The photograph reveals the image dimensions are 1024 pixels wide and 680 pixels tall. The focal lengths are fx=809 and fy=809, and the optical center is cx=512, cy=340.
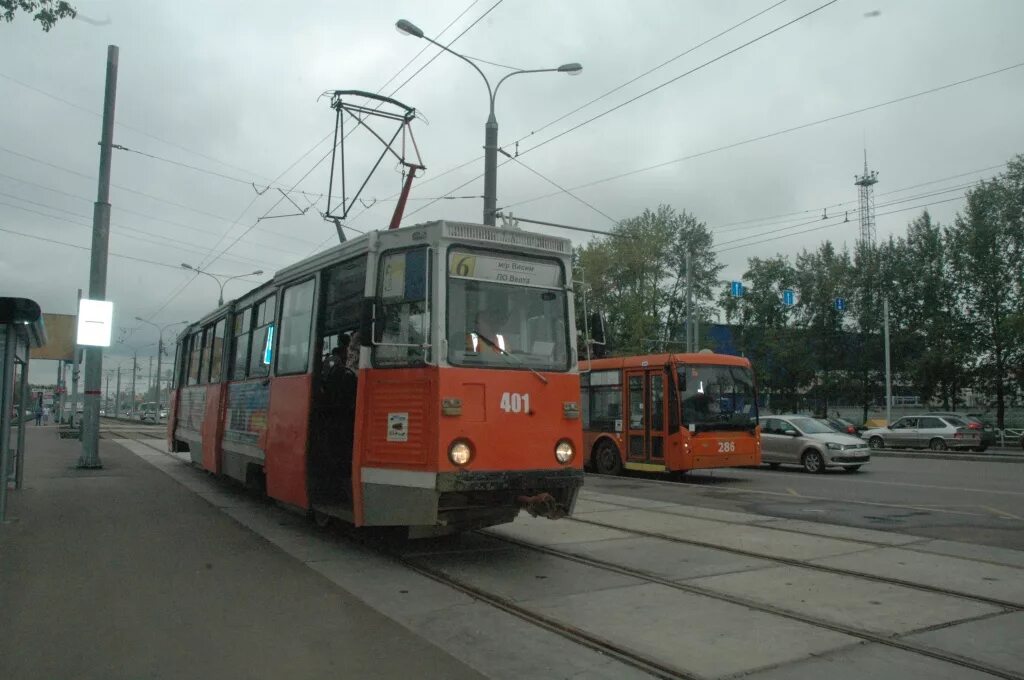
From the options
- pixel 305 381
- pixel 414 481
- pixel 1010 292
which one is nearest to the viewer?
pixel 414 481

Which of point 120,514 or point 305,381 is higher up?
point 305,381

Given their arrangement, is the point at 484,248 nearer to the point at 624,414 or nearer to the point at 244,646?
the point at 244,646

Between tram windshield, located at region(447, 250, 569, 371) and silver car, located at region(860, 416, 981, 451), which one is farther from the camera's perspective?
silver car, located at region(860, 416, 981, 451)

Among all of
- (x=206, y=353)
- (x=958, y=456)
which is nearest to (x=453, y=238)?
(x=206, y=353)

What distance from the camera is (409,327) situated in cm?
778

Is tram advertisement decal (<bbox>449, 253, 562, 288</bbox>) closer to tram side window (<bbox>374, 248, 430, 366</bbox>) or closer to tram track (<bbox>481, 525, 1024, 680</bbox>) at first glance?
tram side window (<bbox>374, 248, 430, 366</bbox>)

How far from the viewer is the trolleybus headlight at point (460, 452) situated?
7344mm

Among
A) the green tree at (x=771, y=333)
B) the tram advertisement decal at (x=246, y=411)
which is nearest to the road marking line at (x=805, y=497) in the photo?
the tram advertisement decal at (x=246, y=411)

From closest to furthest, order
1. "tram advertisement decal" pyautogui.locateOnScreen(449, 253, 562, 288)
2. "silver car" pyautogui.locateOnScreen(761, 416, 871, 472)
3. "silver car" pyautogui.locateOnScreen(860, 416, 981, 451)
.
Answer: "tram advertisement decal" pyautogui.locateOnScreen(449, 253, 562, 288), "silver car" pyautogui.locateOnScreen(761, 416, 871, 472), "silver car" pyautogui.locateOnScreen(860, 416, 981, 451)

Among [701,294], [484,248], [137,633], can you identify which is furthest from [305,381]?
[701,294]

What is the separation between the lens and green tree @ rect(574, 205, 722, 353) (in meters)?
50.4

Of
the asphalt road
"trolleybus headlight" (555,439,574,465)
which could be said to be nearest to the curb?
the asphalt road

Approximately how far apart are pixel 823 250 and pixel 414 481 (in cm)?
6352

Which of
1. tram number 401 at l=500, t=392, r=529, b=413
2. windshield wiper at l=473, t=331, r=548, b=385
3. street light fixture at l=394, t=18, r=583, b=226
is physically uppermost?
street light fixture at l=394, t=18, r=583, b=226
